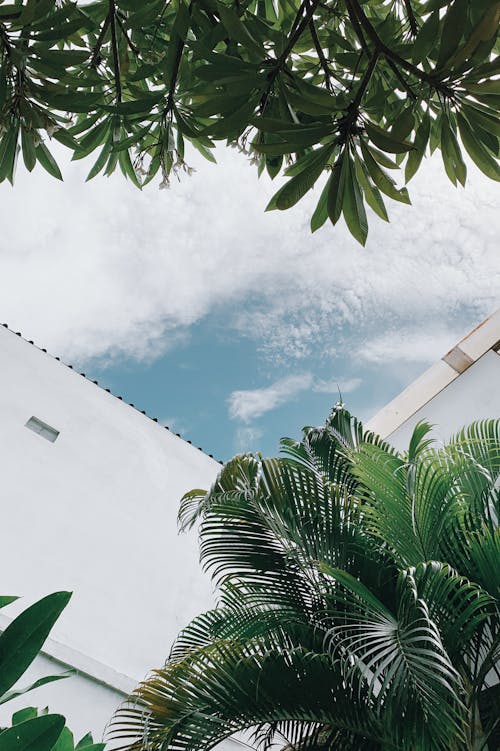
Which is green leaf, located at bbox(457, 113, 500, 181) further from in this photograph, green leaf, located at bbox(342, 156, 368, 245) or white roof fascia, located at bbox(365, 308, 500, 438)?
white roof fascia, located at bbox(365, 308, 500, 438)

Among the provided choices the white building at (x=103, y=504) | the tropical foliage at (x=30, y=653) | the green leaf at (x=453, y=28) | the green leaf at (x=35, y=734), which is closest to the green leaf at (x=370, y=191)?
the green leaf at (x=453, y=28)

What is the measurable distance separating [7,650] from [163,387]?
773cm

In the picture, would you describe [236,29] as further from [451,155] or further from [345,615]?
[345,615]

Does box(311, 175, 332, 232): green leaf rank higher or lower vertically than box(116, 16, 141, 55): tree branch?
lower

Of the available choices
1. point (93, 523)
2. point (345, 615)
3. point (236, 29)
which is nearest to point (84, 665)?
point (93, 523)

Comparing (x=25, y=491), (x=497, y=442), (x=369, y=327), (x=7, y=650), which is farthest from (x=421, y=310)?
(x=7, y=650)

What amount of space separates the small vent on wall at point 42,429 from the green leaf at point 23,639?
20.1 feet

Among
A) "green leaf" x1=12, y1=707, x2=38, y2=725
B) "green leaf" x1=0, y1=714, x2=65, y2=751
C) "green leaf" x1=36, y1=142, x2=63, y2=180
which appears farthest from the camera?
"green leaf" x1=36, y1=142, x2=63, y2=180

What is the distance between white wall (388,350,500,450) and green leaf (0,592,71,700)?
247 inches

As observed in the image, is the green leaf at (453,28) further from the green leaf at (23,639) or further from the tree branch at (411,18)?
the green leaf at (23,639)

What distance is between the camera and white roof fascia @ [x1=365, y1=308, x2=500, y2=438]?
A: 718 centimetres

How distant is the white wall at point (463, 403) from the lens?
6.69 m

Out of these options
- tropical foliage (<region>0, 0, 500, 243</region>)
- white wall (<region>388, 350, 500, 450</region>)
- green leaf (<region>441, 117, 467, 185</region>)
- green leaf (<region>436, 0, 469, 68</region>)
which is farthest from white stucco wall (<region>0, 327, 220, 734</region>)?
green leaf (<region>436, 0, 469, 68</region>)

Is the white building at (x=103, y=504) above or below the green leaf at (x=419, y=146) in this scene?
above
